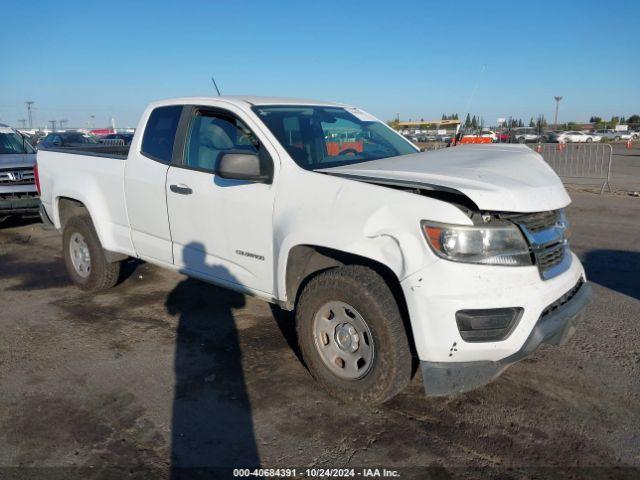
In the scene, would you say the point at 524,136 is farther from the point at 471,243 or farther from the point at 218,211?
the point at 471,243

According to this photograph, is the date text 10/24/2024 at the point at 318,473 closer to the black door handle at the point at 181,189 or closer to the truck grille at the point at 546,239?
the truck grille at the point at 546,239

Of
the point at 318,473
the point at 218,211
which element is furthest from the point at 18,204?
the point at 318,473

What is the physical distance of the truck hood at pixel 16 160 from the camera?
8609 mm

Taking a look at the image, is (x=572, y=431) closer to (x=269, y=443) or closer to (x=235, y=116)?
(x=269, y=443)

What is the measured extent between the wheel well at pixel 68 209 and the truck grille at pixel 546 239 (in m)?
4.53

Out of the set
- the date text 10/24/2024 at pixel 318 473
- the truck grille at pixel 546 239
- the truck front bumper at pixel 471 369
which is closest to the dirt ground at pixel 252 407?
the date text 10/24/2024 at pixel 318 473

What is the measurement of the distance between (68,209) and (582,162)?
13023 millimetres

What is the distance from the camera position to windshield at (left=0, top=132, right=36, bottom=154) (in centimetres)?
973

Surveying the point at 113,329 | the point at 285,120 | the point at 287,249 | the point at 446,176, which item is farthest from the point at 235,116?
the point at 113,329

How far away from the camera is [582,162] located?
1425 centimetres

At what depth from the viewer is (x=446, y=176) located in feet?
10.0

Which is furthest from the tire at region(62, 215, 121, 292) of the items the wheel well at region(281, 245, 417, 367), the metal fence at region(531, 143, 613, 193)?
the metal fence at region(531, 143, 613, 193)

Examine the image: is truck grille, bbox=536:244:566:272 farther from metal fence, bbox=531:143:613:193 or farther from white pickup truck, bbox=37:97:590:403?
metal fence, bbox=531:143:613:193

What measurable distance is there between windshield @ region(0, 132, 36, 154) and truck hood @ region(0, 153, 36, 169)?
381 millimetres
